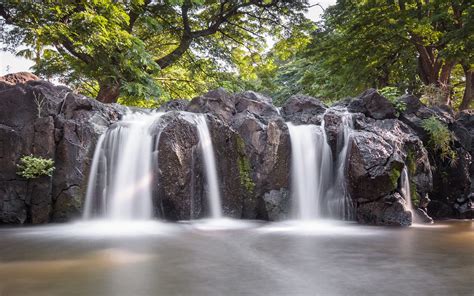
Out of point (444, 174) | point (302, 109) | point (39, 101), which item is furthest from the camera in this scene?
point (302, 109)

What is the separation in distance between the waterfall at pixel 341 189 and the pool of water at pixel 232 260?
111 cm

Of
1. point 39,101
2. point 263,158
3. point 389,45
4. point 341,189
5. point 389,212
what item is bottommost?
point 389,212

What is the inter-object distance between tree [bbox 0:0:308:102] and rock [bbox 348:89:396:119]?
20.2ft

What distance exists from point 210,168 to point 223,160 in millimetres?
377

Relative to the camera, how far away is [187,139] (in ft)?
25.8

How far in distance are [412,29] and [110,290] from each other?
39.4 feet

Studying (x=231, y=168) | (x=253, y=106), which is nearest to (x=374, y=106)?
(x=253, y=106)

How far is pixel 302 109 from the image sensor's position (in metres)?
10.4

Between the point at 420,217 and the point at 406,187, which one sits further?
the point at 420,217

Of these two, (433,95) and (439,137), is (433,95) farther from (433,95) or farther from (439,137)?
(439,137)

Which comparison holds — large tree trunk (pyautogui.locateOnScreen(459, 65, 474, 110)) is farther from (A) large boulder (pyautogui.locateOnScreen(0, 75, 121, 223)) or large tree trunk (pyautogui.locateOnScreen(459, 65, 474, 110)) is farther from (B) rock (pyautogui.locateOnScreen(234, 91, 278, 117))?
(A) large boulder (pyautogui.locateOnScreen(0, 75, 121, 223))

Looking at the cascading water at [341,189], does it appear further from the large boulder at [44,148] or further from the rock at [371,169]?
the large boulder at [44,148]

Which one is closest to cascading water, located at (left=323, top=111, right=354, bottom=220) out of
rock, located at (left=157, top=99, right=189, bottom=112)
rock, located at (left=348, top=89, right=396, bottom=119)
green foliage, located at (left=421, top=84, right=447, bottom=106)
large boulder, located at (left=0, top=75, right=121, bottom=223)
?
rock, located at (left=348, top=89, right=396, bottom=119)

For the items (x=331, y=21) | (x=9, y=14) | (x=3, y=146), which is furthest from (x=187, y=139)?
(x=331, y=21)
